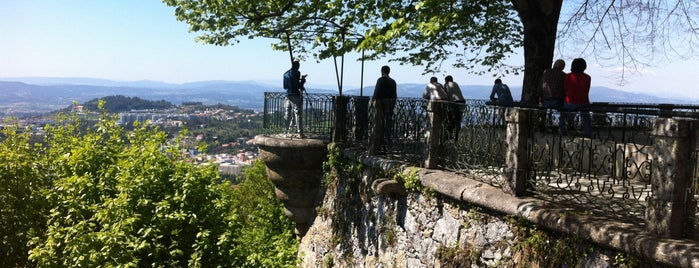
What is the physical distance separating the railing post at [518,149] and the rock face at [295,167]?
5760 millimetres

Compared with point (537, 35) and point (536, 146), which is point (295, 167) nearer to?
point (537, 35)

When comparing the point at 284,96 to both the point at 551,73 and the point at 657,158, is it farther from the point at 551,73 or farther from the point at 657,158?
the point at 657,158

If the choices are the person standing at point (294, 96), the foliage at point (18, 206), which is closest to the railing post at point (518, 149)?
the person standing at point (294, 96)

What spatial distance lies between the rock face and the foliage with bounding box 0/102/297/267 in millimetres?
1845

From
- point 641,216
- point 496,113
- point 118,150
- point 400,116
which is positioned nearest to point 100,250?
point 118,150

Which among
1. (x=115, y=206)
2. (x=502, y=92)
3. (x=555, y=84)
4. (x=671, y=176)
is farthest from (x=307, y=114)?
(x=671, y=176)

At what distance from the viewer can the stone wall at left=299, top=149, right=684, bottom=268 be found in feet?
15.5

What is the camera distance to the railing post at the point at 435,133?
7469mm

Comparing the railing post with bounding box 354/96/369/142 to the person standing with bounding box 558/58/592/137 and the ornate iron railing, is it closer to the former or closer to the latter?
the ornate iron railing

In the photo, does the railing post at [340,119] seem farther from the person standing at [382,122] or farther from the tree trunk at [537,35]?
the tree trunk at [537,35]

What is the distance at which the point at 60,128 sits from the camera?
38.3ft

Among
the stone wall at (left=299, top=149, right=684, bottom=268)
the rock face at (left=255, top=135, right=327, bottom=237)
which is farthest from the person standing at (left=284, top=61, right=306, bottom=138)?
the stone wall at (left=299, top=149, right=684, bottom=268)

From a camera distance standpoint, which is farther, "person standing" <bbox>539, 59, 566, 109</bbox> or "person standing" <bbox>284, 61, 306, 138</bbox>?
"person standing" <bbox>284, 61, 306, 138</bbox>

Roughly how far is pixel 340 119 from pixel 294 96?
1.26m
